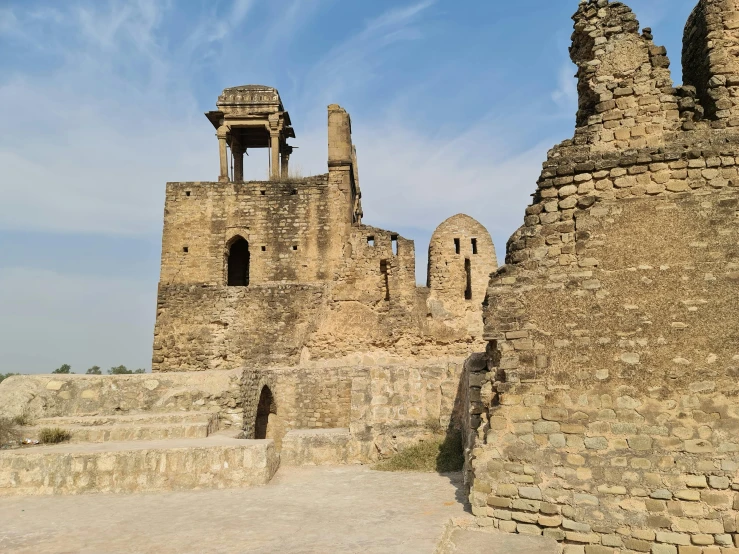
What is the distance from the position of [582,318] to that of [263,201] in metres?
11.8

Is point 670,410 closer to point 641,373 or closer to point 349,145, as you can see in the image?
point 641,373

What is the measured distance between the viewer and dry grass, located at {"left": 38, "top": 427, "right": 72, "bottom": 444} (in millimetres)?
7180

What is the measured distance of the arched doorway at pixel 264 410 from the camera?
1095 centimetres

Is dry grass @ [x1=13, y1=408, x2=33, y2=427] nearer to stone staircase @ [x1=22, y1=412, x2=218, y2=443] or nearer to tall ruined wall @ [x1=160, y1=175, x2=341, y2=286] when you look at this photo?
stone staircase @ [x1=22, y1=412, x2=218, y2=443]

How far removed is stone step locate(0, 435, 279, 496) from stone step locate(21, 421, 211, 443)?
0.90 metres

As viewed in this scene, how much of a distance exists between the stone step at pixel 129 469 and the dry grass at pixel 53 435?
0.71 metres

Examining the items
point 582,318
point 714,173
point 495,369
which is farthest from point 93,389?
point 714,173

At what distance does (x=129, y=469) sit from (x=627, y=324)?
5491mm

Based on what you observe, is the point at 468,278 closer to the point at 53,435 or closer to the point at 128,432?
the point at 128,432

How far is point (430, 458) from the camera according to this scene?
7578mm

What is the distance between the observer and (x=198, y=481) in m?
6.25

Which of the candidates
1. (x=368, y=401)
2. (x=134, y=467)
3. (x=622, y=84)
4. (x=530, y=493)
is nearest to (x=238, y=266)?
(x=368, y=401)

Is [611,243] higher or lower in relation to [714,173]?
lower

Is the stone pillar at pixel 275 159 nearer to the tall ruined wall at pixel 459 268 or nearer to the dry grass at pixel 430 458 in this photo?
the tall ruined wall at pixel 459 268
